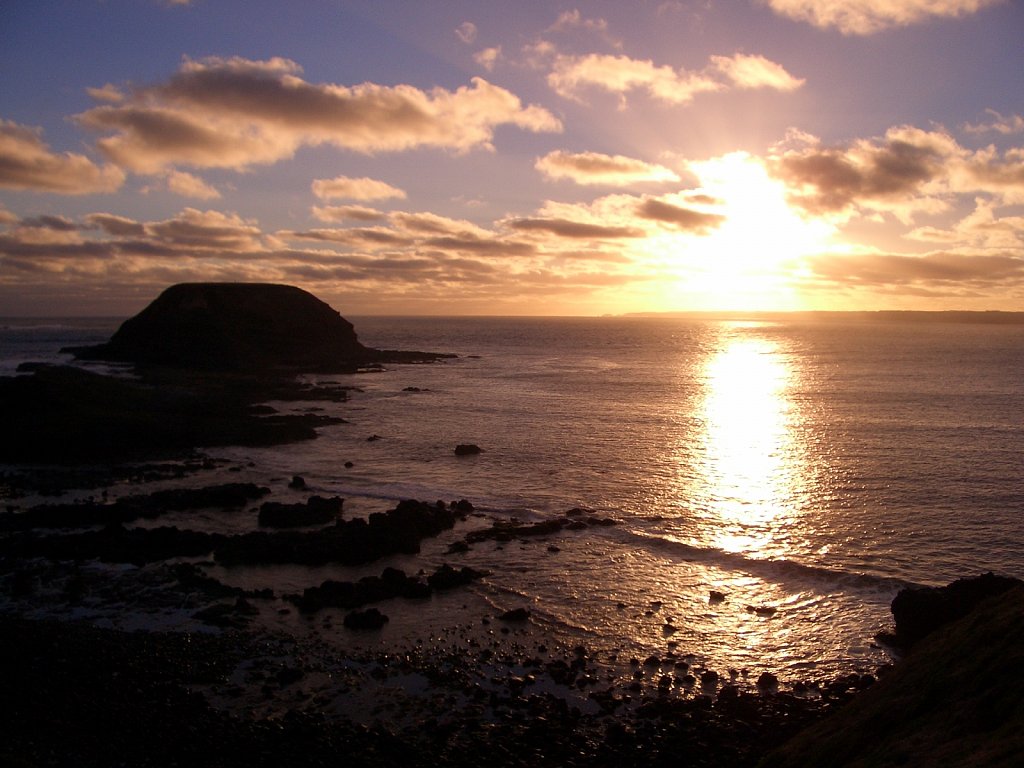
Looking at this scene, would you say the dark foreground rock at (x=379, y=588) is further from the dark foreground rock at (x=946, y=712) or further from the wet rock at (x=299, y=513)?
the dark foreground rock at (x=946, y=712)

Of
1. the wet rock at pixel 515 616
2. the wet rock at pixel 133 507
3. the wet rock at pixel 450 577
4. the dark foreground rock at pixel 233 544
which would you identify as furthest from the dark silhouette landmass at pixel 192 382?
the wet rock at pixel 515 616

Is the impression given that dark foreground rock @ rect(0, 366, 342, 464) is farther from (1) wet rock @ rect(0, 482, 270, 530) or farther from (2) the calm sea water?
(1) wet rock @ rect(0, 482, 270, 530)

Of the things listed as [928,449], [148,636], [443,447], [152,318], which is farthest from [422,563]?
[152,318]

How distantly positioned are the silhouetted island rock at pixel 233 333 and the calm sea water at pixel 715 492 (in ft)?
99.7

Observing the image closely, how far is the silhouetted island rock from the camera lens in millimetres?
101375

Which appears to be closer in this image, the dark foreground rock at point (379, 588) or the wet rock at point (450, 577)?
the dark foreground rock at point (379, 588)

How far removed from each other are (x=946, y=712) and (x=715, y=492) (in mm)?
26318

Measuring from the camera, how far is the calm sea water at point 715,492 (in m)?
22.4

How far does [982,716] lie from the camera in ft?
37.2

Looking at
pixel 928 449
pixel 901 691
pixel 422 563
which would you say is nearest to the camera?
pixel 901 691

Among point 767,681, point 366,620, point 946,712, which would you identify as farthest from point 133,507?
point 946,712

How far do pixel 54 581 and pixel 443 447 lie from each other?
28441mm

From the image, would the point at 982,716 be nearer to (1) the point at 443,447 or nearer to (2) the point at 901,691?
(2) the point at 901,691

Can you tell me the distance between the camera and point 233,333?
4119 inches
